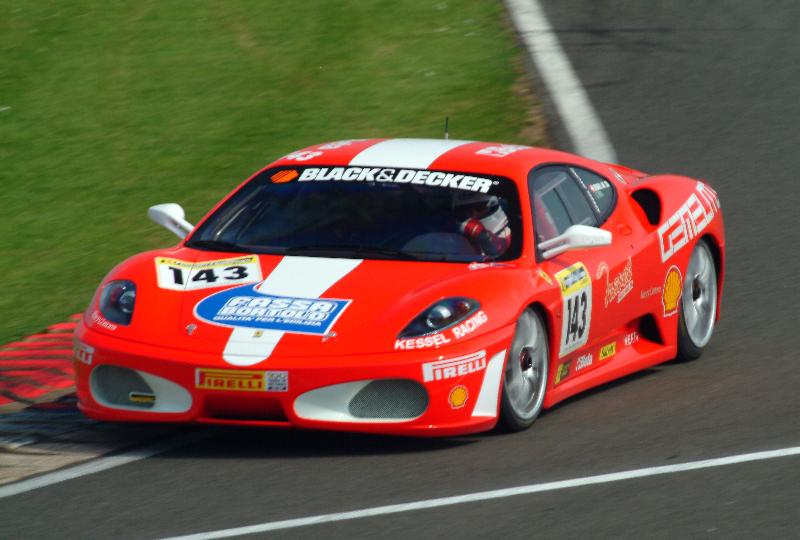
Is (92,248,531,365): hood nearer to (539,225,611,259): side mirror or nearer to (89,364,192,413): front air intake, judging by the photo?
(89,364,192,413): front air intake

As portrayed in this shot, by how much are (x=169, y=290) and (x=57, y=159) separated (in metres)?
6.80

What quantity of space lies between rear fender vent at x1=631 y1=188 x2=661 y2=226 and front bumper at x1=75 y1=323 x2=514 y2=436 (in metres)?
2.10

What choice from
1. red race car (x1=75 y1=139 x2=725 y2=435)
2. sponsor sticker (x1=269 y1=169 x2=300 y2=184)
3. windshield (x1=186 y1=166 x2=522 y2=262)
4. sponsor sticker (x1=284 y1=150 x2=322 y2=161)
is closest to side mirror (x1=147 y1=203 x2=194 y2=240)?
red race car (x1=75 y1=139 x2=725 y2=435)

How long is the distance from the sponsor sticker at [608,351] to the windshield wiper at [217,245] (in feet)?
5.76

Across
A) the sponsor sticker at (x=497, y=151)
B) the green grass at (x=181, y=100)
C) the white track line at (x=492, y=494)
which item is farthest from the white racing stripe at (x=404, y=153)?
the green grass at (x=181, y=100)

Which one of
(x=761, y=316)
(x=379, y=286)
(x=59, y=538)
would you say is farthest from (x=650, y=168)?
(x=59, y=538)

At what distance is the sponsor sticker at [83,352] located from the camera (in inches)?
264

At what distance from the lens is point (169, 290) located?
688 centimetres

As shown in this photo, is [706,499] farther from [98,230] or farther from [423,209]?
[98,230]

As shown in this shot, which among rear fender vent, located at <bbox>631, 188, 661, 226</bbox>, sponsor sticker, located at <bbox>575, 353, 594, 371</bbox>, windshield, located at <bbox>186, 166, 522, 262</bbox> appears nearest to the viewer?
windshield, located at <bbox>186, 166, 522, 262</bbox>

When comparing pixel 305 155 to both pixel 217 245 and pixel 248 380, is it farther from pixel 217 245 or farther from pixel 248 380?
pixel 248 380

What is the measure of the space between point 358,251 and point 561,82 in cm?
754

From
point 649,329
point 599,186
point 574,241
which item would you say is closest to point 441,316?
point 574,241

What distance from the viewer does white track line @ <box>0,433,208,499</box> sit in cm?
615
